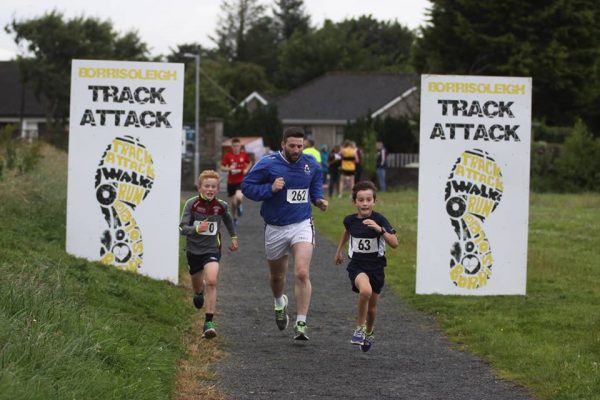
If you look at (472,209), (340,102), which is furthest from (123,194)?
(340,102)

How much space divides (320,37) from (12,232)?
92841mm

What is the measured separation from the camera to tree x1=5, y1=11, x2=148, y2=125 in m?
70.9

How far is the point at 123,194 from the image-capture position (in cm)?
1547

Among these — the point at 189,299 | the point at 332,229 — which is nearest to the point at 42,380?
the point at 189,299

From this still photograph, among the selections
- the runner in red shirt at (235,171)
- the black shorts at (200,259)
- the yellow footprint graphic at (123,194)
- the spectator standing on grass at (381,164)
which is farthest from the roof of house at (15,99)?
the black shorts at (200,259)

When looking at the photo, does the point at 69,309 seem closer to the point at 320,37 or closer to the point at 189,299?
the point at 189,299

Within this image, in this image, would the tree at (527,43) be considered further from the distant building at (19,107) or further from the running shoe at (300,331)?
the running shoe at (300,331)

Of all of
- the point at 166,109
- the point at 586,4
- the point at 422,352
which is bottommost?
the point at 422,352

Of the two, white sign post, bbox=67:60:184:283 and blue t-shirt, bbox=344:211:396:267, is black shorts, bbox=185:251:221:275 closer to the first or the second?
blue t-shirt, bbox=344:211:396:267

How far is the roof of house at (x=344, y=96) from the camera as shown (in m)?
77.4

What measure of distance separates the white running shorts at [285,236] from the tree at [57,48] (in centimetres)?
5946

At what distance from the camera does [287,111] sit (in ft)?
264

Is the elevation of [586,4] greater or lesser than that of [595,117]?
greater

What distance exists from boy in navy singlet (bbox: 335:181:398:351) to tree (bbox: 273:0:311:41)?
12206 centimetres
